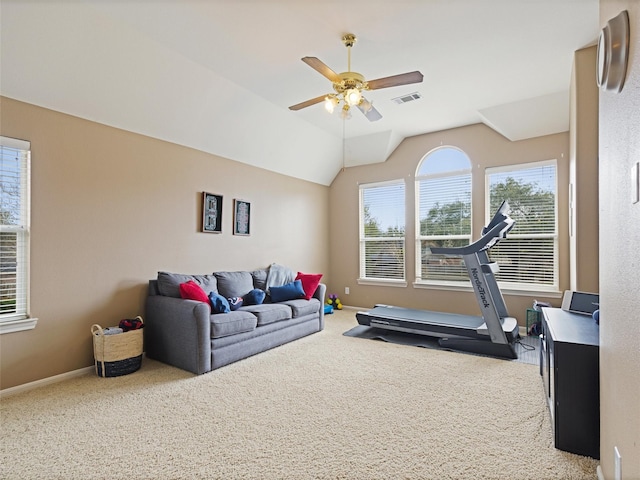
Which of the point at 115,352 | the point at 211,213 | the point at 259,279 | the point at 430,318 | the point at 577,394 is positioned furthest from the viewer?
the point at 259,279

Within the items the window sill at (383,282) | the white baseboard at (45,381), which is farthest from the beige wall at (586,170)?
the white baseboard at (45,381)

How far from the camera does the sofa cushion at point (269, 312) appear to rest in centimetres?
404

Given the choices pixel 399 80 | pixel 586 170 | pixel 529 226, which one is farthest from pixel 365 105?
pixel 529 226

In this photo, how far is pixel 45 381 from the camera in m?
3.14

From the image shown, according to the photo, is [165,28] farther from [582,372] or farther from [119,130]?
[582,372]

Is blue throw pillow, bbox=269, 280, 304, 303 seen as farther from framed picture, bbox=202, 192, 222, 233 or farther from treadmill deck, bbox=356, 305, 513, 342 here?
framed picture, bbox=202, 192, 222, 233

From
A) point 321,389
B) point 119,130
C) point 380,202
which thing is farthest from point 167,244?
point 380,202

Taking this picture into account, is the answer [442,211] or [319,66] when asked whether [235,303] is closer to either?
[319,66]

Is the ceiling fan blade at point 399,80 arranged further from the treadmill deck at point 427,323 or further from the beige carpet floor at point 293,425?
the treadmill deck at point 427,323

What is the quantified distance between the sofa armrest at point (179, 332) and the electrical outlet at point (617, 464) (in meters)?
3.02

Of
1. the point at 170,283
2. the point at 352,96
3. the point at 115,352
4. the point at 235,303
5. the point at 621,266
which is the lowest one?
the point at 115,352

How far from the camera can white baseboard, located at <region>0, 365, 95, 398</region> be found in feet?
9.56

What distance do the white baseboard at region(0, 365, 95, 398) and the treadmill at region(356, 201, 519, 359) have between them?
Result: 3582 millimetres

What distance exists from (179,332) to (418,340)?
2.92 m
